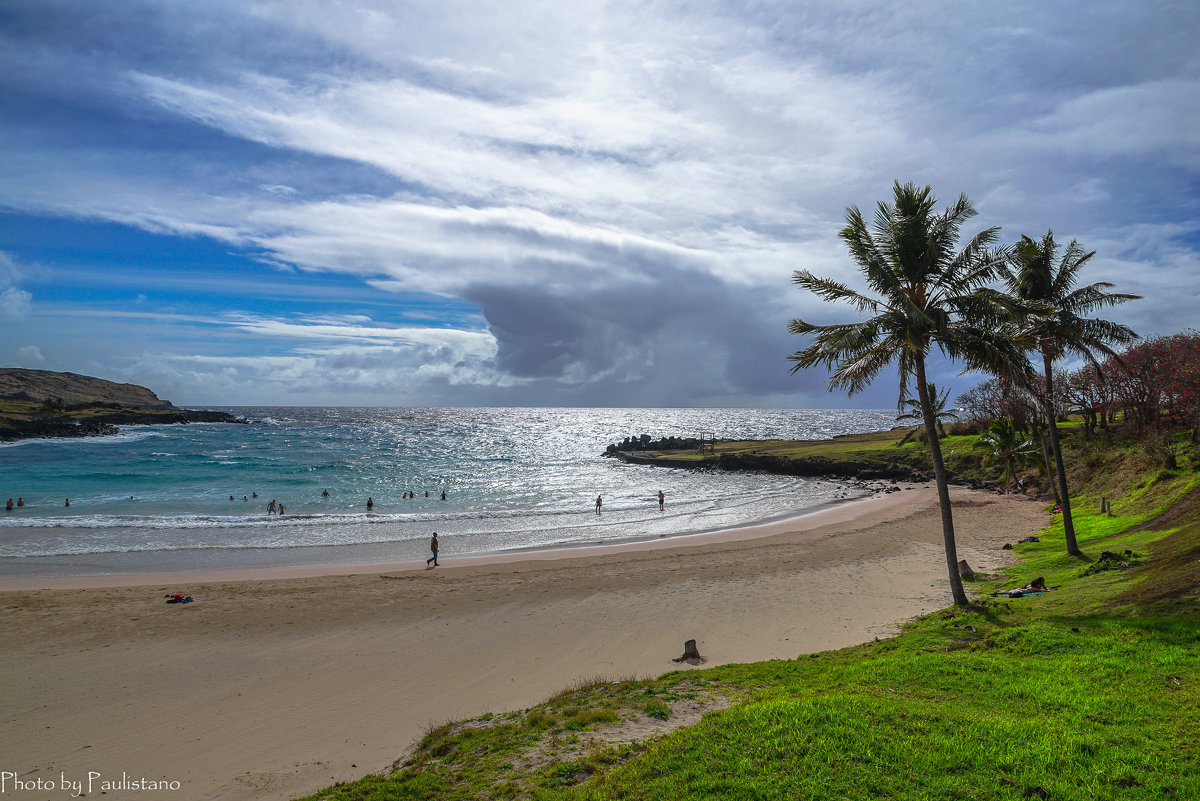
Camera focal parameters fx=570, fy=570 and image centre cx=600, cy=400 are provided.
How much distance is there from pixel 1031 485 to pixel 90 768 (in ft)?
176

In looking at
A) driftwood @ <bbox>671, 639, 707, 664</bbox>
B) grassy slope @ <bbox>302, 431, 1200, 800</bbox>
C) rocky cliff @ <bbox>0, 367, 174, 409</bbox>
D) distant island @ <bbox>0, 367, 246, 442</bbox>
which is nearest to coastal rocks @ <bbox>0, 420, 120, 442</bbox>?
distant island @ <bbox>0, 367, 246, 442</bbox>

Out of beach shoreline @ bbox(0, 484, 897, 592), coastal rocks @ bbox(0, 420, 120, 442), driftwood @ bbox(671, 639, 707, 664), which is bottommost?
beach shoreline @ bbox(0, 484, 897, 592)

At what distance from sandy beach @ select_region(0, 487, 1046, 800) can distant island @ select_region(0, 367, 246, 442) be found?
10133 centimetres

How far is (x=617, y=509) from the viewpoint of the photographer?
44656mm

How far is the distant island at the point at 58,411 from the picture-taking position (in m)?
94.7

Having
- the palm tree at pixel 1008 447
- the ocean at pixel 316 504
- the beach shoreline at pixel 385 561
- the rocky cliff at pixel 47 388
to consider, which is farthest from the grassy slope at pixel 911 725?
the rocky cliff at pixel 47 388

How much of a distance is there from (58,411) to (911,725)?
155m

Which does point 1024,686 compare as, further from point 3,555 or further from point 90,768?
point 3,555

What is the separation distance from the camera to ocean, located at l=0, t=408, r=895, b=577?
28.1m

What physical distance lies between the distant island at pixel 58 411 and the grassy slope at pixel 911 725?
4659 inches

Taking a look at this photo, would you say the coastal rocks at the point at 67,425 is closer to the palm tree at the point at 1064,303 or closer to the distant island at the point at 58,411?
the distant island at the point at 58,411

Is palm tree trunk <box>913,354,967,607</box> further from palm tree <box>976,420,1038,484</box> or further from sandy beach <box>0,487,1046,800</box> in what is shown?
palm tree <box>976,420,1038,484</box>

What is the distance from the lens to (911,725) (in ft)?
21.9

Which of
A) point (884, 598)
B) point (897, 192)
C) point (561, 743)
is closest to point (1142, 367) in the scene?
point (884, 598)
